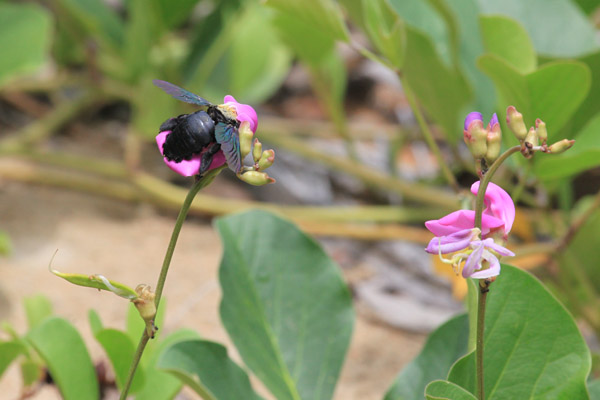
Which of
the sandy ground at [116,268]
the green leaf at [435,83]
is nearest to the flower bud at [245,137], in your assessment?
the sandy ground at [116,268]

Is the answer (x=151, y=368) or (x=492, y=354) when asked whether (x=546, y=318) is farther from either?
(x=151, y=368)

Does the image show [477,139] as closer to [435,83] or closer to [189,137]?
[189,137]

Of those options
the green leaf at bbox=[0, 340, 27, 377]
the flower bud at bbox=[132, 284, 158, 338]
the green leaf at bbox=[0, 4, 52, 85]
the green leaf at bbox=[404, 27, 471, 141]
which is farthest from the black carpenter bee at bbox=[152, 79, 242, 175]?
the green leaf at bbox=[0, 4, 52, 85]

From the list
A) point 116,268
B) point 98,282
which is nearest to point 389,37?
point 98,282

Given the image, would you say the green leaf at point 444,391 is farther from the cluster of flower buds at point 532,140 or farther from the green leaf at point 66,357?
the green leaf at point 66,357

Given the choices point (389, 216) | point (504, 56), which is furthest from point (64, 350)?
point (389, 216)

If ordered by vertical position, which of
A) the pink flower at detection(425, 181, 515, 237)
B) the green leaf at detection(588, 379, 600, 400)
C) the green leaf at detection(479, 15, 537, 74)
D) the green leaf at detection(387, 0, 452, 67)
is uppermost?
the pink flower at detection(425, 181, 515, 237)

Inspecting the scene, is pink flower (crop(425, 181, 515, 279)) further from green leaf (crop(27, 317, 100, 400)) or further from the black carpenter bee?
green leaf (crop(27, 317, 100, 400))
